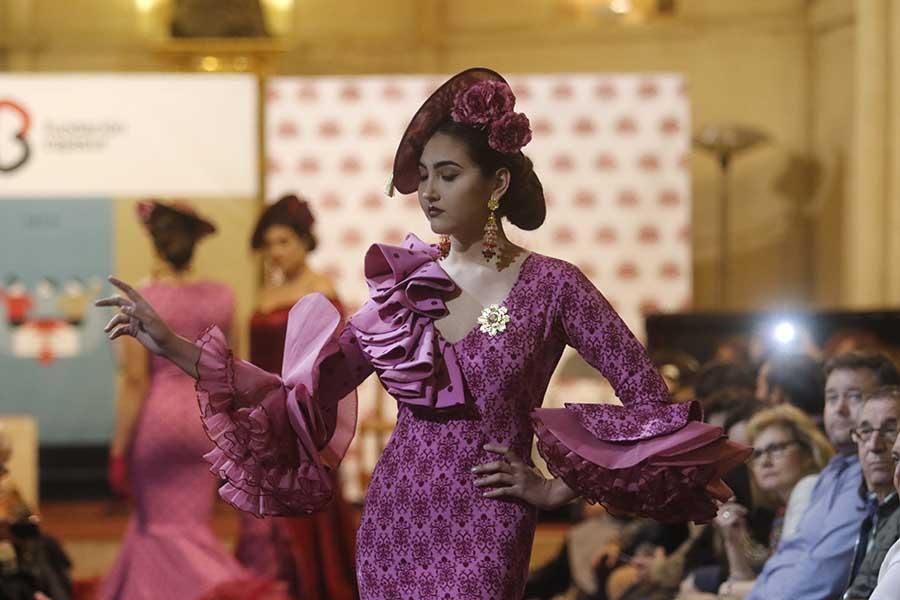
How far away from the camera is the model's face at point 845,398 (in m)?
4.39

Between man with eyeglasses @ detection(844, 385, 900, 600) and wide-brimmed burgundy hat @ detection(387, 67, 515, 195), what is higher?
wide-brimmed burgundy hat @ detection(387, 67, 515, 195)

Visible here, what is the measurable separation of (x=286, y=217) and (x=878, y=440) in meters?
3.55

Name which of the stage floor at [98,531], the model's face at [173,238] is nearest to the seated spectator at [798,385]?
the model's face at [173,238]

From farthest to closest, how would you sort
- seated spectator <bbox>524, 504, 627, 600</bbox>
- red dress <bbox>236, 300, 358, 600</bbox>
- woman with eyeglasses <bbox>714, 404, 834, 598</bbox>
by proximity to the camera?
red dress <bbox>236, 300, 358, 600</bbox>, seated spectator <bbox>524, 504, 627, 600</bbox>, woman with eyeglasses <bbox>714, 404, 834, 598</bbox>

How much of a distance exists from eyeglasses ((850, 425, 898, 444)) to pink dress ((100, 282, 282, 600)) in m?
3.39

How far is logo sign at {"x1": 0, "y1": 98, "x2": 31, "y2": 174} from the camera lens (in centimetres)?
969

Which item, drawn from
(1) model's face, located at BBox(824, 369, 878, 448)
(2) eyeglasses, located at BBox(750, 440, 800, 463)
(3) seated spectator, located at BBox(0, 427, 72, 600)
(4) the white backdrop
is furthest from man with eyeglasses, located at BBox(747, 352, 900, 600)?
(4) the white backdrop

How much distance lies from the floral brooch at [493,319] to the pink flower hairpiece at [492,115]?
27 centimetres

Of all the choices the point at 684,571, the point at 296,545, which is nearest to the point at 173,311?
the point at 296,545

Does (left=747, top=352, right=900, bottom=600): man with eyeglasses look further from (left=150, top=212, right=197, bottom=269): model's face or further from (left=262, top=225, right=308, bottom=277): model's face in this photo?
(left=150, top=212, right=197, bottom=269): model's face

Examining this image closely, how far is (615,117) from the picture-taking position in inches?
406

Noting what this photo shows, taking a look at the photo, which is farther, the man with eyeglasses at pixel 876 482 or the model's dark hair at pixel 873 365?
the model's dark hair at pixel 873 365

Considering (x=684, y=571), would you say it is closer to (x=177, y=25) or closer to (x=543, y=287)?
(x=543, y=287)

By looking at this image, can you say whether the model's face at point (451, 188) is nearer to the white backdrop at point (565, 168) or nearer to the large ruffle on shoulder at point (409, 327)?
the large ruffle on shoulder at point (409, 327)
